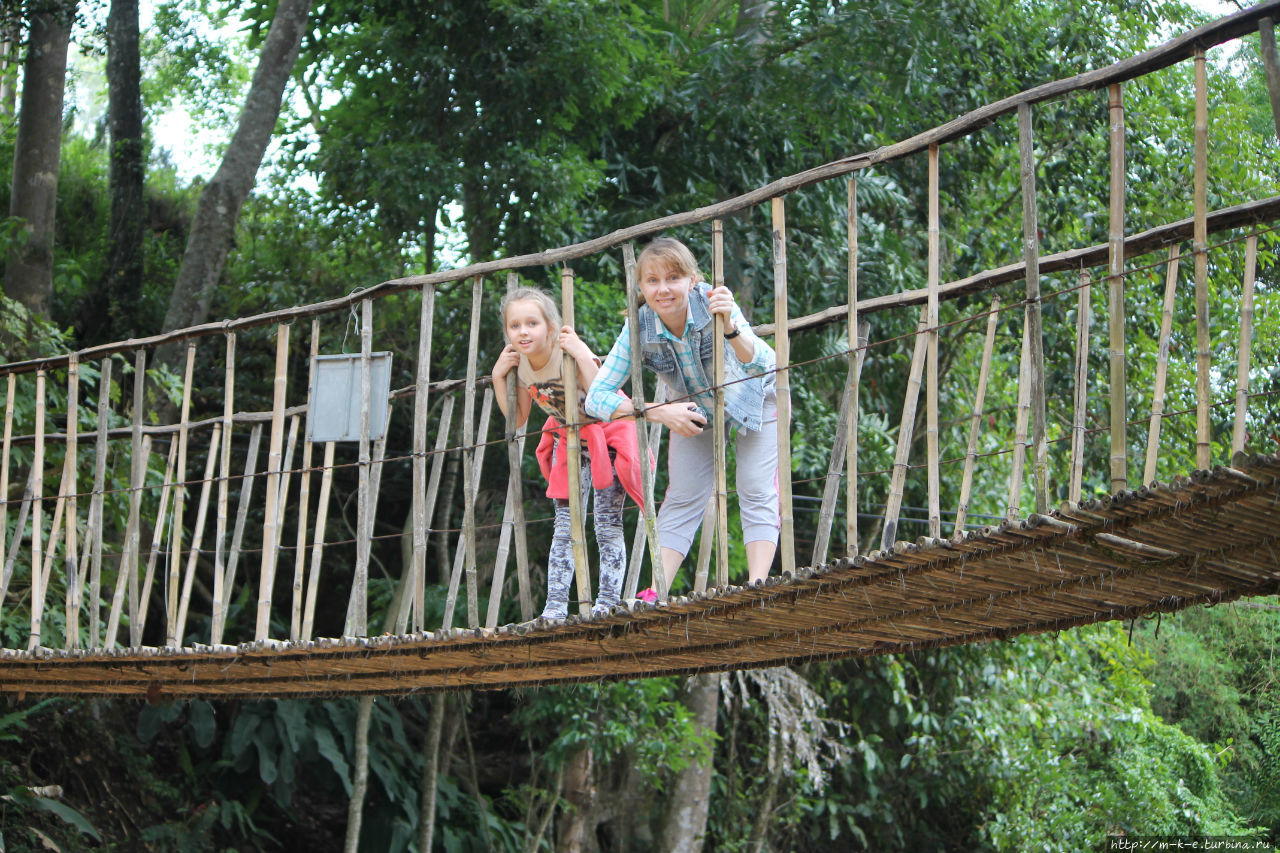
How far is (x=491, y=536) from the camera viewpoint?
7.30m

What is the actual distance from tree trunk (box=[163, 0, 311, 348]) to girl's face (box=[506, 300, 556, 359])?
166 inches

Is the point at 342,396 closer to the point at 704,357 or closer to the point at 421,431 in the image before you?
the point at 421,431

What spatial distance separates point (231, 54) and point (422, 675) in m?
10.5

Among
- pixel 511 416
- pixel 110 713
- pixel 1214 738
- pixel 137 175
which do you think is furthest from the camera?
pixel 1214 738

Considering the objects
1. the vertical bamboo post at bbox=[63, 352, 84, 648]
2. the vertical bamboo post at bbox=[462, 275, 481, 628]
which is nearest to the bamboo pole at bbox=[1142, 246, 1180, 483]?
the vertical bamboo post at bbox=[462, 275, 481, 628]

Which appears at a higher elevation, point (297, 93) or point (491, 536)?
point (297, 93)

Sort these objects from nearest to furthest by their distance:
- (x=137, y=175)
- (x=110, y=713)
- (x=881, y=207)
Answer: (x=110, y=713), (x=881, y=207), (x=137, y=175)

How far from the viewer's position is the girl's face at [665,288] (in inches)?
125

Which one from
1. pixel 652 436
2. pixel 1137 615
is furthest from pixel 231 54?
pixel 1137 615

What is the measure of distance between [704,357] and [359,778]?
399 centimetres

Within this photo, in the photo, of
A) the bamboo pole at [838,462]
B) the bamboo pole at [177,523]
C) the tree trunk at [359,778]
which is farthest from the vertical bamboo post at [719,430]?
the tree trunk at [359,778]

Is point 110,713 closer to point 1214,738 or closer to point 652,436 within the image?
point 652,436

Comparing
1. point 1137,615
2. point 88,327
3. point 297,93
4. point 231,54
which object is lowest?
point 1137,615

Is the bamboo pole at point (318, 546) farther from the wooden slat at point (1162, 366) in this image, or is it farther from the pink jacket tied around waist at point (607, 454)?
the wooden slat at point (1162, 366)
